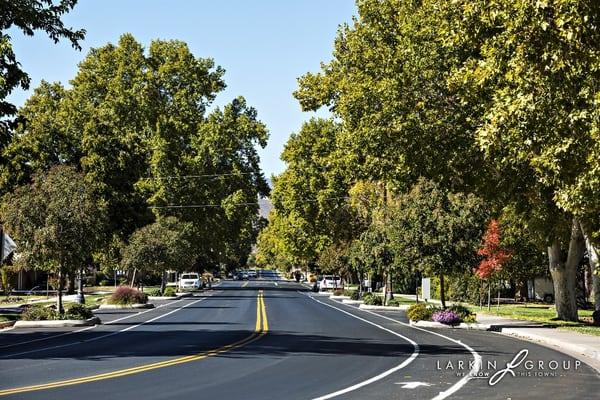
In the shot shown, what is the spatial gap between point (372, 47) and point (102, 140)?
1354 inches

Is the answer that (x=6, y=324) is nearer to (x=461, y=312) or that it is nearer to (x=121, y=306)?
(x=121, y=306)

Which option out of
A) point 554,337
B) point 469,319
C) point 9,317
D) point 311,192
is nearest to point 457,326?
point 469,319

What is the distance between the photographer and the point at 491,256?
4250 cm

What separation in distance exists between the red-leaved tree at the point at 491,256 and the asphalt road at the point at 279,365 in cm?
1435

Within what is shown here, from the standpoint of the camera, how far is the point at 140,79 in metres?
74.4

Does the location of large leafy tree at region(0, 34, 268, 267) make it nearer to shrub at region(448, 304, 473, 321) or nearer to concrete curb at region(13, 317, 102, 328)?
concrete curb at region(13, 317, 102, 328)

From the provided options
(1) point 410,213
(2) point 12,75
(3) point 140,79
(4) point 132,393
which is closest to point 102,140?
(3) point 140,79

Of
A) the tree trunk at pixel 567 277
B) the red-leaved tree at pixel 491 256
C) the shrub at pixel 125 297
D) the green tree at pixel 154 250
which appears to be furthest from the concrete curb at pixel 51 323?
the green tree at pixel 154 250

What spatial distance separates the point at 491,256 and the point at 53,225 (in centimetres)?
2246

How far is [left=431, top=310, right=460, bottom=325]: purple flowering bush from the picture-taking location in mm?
29953

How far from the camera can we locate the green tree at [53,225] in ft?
104

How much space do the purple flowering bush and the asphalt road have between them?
4.53 ft

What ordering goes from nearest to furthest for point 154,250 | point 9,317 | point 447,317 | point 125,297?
point 447,317
point 9,317
point 125,297
point 154,250

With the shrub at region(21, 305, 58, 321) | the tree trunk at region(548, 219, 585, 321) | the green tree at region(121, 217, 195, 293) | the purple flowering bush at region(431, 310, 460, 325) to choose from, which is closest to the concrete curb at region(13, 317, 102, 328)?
the shrub at region(21, 305, 58, 321)
